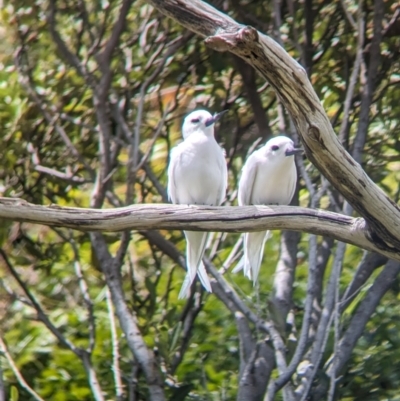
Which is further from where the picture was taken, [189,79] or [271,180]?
[189,79]

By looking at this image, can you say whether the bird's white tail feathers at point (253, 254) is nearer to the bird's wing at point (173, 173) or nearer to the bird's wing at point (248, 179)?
the bird's wing at point (248, 179)

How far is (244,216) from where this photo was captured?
16.5ft

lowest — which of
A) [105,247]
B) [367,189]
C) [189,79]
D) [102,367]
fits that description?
[102,367]

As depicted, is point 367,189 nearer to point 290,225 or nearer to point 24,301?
point 290,225

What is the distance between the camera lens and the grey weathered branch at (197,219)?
4.85m

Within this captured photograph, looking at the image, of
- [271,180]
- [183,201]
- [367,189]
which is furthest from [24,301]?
[367,189]

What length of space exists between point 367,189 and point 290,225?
0.50m

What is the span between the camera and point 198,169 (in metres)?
6.54

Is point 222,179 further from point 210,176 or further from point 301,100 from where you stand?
point 301,100

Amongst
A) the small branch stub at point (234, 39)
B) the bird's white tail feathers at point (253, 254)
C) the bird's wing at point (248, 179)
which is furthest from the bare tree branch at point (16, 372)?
the small branch stub at point (234, 39)

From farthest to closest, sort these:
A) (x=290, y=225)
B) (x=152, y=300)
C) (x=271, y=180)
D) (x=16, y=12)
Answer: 1. (x=16, y=12)
2. (x=152, y=300)
3. (x=271, y=180)
4. (x=290, y=225)

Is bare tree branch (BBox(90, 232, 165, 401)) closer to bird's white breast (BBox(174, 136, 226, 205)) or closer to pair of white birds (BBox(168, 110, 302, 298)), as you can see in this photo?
pair of white birds (BBox(168, 110, 302, 298))

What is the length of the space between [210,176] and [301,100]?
2156 millimetres

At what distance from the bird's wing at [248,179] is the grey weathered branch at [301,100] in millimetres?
1813
